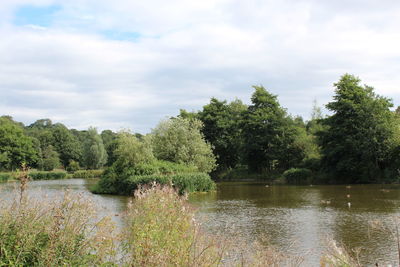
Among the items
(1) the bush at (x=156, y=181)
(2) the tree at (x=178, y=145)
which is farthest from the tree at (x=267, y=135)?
(1) the bush at (x=156, y=181)

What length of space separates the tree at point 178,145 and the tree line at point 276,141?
0.10 meters

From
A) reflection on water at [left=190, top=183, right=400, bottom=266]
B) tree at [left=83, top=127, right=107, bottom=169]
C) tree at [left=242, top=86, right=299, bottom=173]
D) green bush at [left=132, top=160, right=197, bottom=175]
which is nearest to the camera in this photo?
reflection on water at [left=190, top=183, right=400, bottom=266]

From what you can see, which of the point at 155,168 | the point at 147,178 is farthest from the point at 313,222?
the point at 155,168

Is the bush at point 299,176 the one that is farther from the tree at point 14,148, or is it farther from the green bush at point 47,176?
the tree at point 14,148

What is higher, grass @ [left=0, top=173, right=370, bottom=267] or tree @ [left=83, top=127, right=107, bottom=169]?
tree @ [left=83, top=127, right=107, bottom=169]

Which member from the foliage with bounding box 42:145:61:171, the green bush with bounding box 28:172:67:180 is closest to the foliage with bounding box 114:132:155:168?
the green bush with bounding box 28:172:67:180

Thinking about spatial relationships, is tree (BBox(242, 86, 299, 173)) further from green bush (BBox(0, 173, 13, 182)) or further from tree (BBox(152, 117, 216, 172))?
green bush (BBox(0, 173, 13, 182))

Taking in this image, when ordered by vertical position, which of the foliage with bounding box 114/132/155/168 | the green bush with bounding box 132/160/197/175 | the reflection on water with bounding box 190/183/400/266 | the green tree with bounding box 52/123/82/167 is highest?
the green tree with bounding box 52/123/82/167

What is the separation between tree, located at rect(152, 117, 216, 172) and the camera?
136 ft

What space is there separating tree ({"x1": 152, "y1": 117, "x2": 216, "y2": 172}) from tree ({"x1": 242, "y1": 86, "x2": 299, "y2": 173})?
540 inches

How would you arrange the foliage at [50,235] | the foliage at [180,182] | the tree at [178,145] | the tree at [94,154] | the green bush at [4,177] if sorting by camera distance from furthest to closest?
the tree at [94,154]
the green bush at [4,177]
the tree at [178,145]
the foliage at [180,182]
the foliage at [50,235]

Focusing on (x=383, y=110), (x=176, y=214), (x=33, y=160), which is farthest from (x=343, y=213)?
(x=33, y=160)

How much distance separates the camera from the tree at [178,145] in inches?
A: 1633

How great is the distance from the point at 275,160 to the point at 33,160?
46127mm
